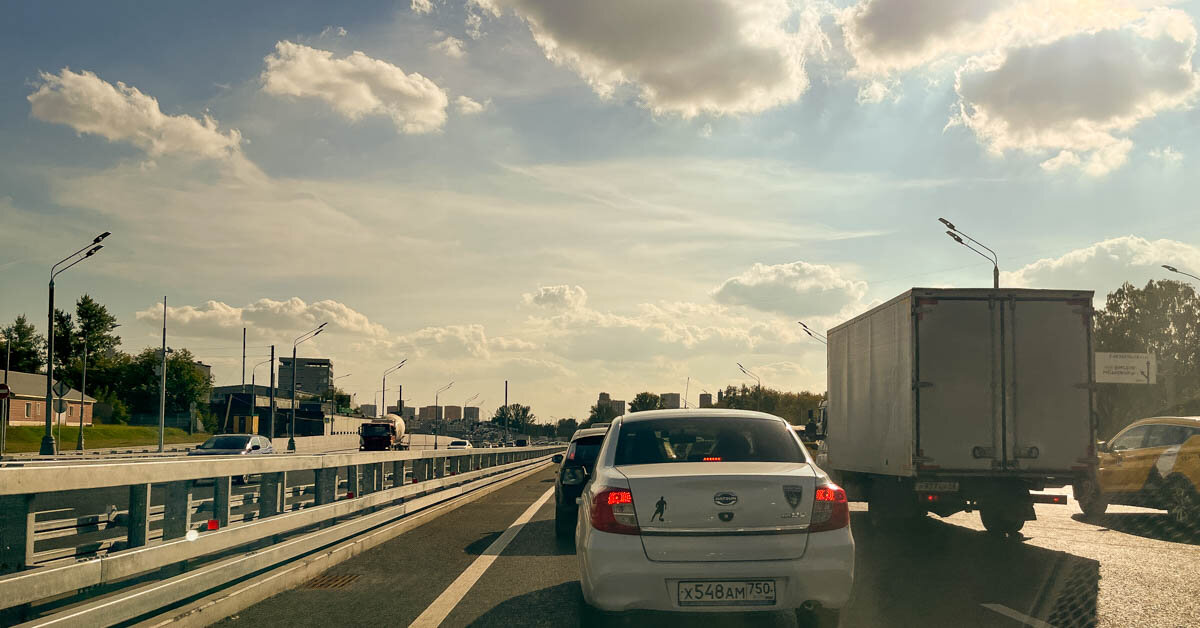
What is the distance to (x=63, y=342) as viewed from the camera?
118m

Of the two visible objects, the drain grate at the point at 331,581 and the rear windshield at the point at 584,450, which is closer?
the drain grate at the point at 331,581

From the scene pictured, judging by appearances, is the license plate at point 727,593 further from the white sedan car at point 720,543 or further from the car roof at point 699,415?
the car roof at point 699,415

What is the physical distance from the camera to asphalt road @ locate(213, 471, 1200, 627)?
6.95 metres

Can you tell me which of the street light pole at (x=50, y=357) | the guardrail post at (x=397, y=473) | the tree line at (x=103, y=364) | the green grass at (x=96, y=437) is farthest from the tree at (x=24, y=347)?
the guardrail post at (x=397, y=473)

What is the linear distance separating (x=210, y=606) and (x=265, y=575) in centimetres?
145

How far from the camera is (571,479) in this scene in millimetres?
12742

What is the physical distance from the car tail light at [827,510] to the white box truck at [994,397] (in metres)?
6.22

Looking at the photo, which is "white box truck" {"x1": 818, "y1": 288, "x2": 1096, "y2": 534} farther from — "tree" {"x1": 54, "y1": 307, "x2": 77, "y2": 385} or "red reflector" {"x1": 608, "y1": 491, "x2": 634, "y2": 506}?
"tree" {"x1": 54, "y1": 307, "x2": 77, "y2": 385}

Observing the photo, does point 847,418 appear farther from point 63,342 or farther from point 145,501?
point 63,342

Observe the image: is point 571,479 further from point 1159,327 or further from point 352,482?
point 1159,327

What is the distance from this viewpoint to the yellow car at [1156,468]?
45.5 feet

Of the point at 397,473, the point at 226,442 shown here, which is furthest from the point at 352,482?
the point at 226,442

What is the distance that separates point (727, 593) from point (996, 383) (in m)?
7.41

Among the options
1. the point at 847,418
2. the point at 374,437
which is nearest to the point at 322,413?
the point at 374,437
